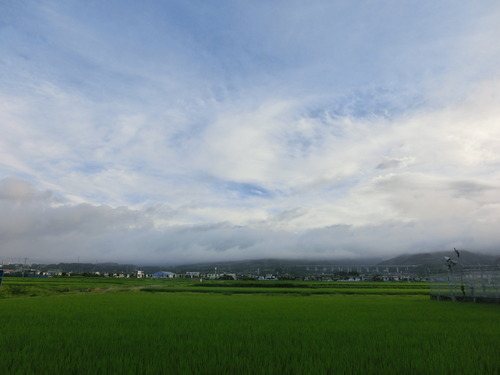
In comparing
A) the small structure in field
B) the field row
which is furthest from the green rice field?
the small structure in field

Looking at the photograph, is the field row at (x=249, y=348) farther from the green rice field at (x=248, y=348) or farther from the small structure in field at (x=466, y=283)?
the small structure in field at (x=466, y=283)

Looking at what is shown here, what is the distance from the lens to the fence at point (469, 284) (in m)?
18.8

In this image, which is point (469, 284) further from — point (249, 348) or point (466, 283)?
point (249, 348)

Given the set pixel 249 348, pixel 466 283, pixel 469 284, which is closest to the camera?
pixel 249 348

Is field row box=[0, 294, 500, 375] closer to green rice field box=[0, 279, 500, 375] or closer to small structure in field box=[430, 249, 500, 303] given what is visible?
green rice field box=[0, 279, 500, 375]

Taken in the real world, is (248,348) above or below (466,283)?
below

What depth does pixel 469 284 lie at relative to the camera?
20906 mm

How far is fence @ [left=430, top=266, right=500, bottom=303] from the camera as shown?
18844 millimetres

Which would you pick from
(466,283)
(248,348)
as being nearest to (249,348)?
(248,348)

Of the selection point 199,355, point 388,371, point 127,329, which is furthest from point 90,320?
point 388,371

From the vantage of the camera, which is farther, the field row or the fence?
the fence

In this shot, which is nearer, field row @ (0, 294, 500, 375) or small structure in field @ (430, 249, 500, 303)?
field row @ (0, 294, 500, 375)

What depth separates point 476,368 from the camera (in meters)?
5.02

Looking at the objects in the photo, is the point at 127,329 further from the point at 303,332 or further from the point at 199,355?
the point at 303,332
